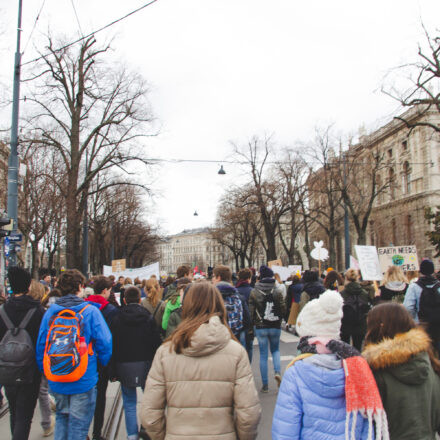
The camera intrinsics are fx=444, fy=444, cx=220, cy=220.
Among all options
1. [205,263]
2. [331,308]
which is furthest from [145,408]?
[205,263]

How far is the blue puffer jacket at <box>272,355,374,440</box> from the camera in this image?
238 centimetres

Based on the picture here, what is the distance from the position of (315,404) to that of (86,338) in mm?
2396

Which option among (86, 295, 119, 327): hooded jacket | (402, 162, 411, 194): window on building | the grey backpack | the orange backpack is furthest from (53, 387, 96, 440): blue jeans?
(402, 162, 411, 194): window on building

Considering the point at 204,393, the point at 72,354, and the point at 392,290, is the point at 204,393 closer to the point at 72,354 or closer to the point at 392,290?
the point at 72,354

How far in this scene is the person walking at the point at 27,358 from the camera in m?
4.11

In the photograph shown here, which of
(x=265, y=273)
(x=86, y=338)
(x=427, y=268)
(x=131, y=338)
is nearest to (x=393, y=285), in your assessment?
(x=427, y=268)

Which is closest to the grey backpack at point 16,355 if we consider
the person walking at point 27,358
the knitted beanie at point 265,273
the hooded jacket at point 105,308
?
the person walking at point 27,358

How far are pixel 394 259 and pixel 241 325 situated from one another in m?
9.33

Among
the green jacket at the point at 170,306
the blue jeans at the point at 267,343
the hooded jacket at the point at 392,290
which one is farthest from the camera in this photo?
the hooded jacket at the point at 392,290

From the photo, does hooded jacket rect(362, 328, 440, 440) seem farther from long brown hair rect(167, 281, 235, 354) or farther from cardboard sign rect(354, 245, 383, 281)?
cardboard sign rect(354, 245, 383, 281)

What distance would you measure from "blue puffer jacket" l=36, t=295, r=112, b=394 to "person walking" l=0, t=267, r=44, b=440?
0.57 ft

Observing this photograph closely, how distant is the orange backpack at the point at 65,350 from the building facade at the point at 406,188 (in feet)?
120

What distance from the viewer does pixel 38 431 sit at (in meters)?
5.53

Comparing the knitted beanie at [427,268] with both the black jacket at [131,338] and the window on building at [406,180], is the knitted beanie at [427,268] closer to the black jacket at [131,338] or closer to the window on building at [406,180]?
the black jacket at [131,338]
